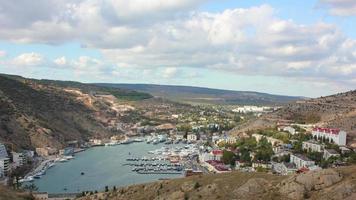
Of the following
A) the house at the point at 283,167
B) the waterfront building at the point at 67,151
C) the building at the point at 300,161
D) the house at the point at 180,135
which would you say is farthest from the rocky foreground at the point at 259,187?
the house at the point at 180,135

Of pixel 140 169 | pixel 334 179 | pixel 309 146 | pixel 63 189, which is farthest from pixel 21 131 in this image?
pixel 334 179

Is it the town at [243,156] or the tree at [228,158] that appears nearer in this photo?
the town at [243,156]

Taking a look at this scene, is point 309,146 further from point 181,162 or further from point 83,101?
point 83,101

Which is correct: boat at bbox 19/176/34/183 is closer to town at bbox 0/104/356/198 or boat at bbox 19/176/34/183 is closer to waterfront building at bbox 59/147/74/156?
town at bbox 0/104/356/198

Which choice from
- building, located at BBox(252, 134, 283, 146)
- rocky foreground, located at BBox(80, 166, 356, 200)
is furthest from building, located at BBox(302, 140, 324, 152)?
rocky foreground, located at BBox(80, 166, 356, 200)

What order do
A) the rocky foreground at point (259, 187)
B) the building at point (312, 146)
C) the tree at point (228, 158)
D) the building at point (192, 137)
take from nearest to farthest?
the rocky foreground at point (259, 187), the building at point (312, 146), the tree at point (228, 158), the building at point (192, 137)

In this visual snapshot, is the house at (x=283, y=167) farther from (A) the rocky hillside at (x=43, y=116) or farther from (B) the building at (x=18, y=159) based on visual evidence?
(A) the rocky hillside at (x=43, y=116)
